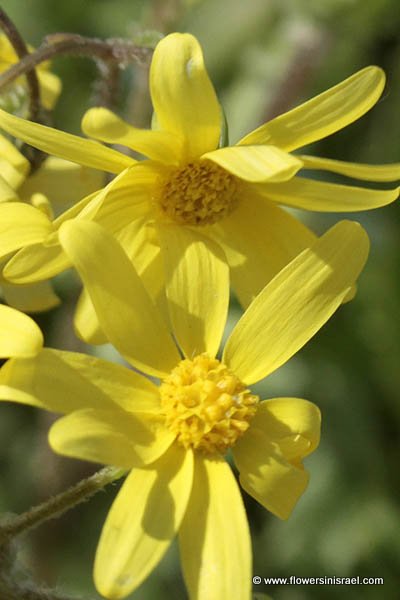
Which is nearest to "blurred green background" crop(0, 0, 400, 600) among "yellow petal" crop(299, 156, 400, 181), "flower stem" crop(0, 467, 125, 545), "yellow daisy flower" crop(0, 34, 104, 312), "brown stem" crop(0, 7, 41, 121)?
→ "yellow daisy flower" crop(0, 34, 104, 312)

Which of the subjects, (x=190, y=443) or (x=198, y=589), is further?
(x=190, y=443)

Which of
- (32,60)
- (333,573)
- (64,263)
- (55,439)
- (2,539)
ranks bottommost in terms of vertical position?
(333,573)

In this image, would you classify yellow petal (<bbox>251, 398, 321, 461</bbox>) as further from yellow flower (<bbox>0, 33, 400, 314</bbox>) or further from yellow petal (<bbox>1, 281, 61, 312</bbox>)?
yellow petal (<bbox>1, 281, 61, 312</bbox>)

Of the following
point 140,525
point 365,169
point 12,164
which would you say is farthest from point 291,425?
point 12,164

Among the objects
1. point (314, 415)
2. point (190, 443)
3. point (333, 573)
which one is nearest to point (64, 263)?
point (190, 443)

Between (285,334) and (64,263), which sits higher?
(64,263)

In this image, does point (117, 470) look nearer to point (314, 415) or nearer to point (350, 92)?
point (314, 415)

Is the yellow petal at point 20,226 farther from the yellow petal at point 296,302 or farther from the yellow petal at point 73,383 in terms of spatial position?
the yellow petal at point 296,302
